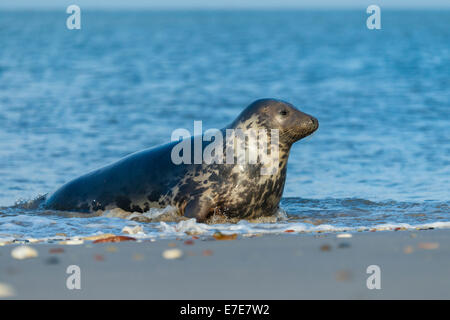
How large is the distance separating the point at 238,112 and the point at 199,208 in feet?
35.9

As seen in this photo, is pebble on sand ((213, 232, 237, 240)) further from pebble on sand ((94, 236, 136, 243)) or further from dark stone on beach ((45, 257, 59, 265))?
dark stone on beach ((45, 257, 59, 265))

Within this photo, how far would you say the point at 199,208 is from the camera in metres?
7.25

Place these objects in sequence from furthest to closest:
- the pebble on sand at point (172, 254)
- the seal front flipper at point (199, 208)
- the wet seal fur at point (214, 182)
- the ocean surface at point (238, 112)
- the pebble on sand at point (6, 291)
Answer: the ocean surface at point (238, 112) → the wet seal fur at point (214, 182) → the seal front flipper at point (199, 208) → the pebble on sand at point (172, 254) → the pebble on sand at point (6, 291)

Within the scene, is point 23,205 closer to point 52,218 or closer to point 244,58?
point 52,218

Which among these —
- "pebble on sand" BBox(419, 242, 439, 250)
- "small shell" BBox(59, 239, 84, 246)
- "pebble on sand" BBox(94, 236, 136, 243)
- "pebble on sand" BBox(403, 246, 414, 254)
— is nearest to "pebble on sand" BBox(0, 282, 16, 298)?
"small shell" BBox(59, 239, 84, 246)

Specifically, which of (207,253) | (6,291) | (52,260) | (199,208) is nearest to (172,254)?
(207,253)

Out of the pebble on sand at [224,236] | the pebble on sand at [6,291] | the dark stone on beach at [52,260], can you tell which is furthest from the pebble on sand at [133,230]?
the pebble on sand at [6,291]

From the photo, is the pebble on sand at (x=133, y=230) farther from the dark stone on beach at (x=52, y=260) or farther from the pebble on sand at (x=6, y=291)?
the pebble on sand at (x=6, y=291)

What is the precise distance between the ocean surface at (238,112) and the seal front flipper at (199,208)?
29 centimetres

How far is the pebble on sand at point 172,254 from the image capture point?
5.16 meters

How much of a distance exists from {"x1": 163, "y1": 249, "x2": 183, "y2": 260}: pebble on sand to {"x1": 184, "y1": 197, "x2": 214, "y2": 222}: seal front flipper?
6.03 feet

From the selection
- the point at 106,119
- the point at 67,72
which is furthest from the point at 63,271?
the point at 67,72

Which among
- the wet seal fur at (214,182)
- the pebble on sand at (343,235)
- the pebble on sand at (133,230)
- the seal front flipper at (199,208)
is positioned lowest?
the pebble on sand at (133,230)

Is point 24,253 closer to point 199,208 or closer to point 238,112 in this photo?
point 199,208
